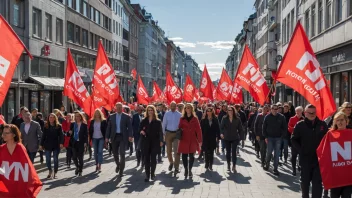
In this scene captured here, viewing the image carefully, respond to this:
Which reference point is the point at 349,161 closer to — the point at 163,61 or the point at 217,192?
the point at 217,192

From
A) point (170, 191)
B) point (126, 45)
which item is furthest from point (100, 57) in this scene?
point (126, 45)

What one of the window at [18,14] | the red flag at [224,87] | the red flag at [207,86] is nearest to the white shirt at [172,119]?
the red flag at [224,87]

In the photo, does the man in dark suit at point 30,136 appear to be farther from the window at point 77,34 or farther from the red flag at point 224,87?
the window at point 77,34

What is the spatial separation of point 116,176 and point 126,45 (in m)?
59.7

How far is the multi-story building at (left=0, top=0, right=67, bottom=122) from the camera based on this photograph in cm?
2864

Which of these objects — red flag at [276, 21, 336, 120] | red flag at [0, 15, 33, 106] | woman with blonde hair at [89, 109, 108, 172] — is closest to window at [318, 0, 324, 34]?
woman with blonde hair at [89, 109, 108, 172]

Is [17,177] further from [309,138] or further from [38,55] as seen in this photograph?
[38,55]

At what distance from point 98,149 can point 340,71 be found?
13348mm

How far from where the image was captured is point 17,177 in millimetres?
6578

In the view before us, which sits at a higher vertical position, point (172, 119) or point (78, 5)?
point (78, 5)

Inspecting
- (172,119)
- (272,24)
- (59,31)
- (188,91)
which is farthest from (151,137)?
(272,24)

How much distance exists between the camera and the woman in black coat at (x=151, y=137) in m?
12.8

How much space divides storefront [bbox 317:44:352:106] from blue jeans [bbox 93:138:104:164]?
11846 mm

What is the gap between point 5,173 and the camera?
659 cm
